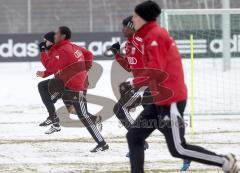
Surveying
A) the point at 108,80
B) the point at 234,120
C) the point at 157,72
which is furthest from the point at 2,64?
the point at 157,72

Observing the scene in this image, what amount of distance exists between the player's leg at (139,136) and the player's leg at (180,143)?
0.21 metres

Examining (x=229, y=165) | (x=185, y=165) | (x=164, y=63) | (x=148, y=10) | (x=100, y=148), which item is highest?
(x=148, y=10)

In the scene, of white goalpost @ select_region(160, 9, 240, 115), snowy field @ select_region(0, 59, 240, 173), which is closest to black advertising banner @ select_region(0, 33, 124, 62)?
snowy field @ select_region(0, 59, 240, 173)

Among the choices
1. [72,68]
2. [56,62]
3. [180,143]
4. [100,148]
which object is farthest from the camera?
[56,62]

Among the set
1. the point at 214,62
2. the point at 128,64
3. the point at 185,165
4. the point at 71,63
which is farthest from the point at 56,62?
the point at 214,62

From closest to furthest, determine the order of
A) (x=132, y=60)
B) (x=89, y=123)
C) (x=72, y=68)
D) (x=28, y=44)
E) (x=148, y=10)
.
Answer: (x=148, y=10), (x=132, y=60), (x=89, y=123), (x=72, y=68), (x=28, y=44)

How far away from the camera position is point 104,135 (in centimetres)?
1302

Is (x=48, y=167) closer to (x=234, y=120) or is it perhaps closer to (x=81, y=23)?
(x=234, y=120)

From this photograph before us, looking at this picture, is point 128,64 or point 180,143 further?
point 128,64

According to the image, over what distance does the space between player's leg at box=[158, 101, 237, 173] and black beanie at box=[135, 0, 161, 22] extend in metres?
0.92

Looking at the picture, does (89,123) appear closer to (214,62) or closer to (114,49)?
(114,49)

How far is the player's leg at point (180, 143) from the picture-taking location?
7625 mm

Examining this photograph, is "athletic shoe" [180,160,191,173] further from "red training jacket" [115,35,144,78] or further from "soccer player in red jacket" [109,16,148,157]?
"red training jacket" [115,35,144,78]

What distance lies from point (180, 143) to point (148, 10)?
1.37 meters
